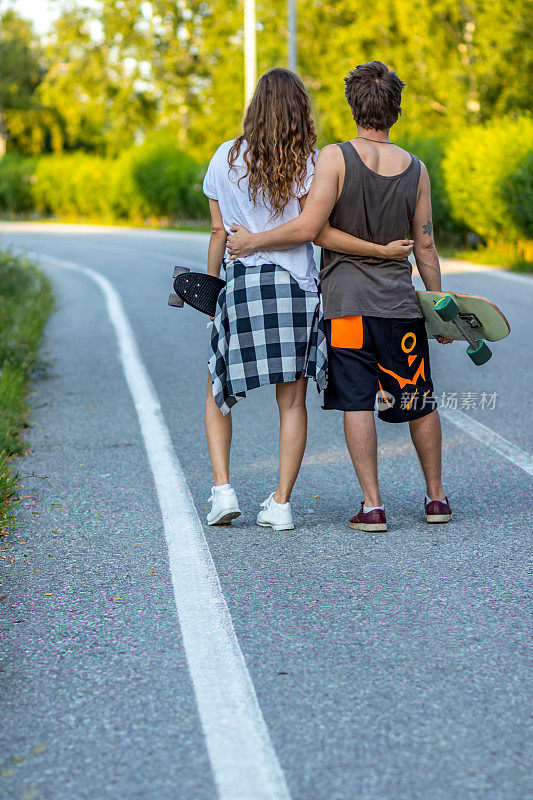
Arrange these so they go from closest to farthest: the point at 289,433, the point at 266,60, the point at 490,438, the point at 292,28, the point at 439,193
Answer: the point at 289,433 < the point at 490,438 < the point at 439,193 < the point at 292,28 < the point at 266,60

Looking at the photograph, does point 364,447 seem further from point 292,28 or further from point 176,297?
point 292,28

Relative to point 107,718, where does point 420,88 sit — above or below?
→ above

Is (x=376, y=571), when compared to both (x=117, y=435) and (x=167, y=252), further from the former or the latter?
(x=167, y=252)

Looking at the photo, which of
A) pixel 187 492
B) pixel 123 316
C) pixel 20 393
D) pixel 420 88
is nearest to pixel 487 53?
pixel 420 88

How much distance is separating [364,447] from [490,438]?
6.42 feet

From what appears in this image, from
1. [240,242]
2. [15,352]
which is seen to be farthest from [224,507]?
[15,352]

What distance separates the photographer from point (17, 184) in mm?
50656

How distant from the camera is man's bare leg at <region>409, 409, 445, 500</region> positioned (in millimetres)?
4797

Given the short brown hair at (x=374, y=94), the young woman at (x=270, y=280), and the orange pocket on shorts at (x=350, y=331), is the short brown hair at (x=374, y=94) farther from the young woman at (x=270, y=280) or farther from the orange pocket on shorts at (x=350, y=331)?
the orange pocket on shorts at (x=350, y=331)

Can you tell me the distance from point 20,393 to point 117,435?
1.45 metres

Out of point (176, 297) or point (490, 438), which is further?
point (490, 438)

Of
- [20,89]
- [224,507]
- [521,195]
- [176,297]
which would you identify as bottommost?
[224,507]

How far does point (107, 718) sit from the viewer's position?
2.95m

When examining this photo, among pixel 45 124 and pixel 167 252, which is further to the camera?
pixel 45 124
